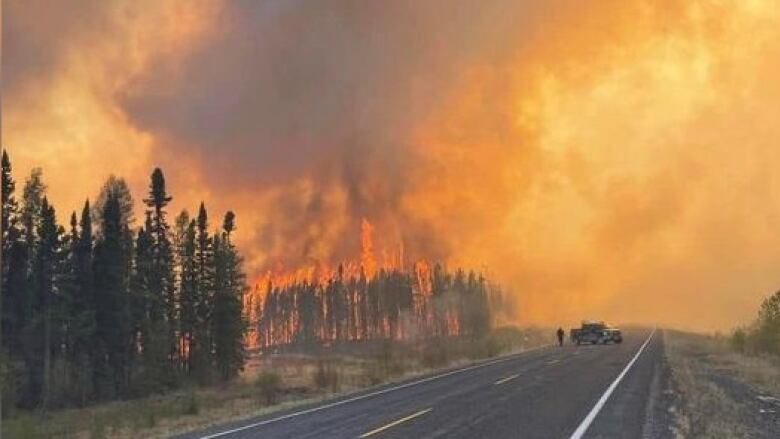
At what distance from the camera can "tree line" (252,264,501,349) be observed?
171 m

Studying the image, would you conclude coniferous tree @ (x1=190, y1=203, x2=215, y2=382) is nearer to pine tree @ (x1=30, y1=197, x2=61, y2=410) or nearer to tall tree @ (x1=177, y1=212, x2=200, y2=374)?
tall tree @ (x1=177, y1=212, x2=200, y2=374)

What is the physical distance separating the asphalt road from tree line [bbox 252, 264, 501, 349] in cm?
13562

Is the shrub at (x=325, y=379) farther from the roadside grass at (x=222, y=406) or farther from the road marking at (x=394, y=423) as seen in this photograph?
the road marking at (x=394, y=423)

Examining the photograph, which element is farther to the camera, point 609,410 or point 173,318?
point 173,318

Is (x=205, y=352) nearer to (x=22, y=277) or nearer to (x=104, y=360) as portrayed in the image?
(x=104, y=360)

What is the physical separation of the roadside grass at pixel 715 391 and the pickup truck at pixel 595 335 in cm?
2097

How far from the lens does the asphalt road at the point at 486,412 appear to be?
567 inches

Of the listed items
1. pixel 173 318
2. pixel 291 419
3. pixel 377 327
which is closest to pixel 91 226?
pixel 173 318

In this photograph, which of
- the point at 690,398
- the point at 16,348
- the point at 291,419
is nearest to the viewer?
the point at 291,419

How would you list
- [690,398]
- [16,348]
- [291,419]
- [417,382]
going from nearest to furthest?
[291,419] < [690,398] < [417,382] < [16,348]

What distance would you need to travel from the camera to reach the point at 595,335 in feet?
214

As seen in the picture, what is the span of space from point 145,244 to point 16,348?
1320cm

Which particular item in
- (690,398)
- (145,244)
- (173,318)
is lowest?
(690,398)

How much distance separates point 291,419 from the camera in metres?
18.2
